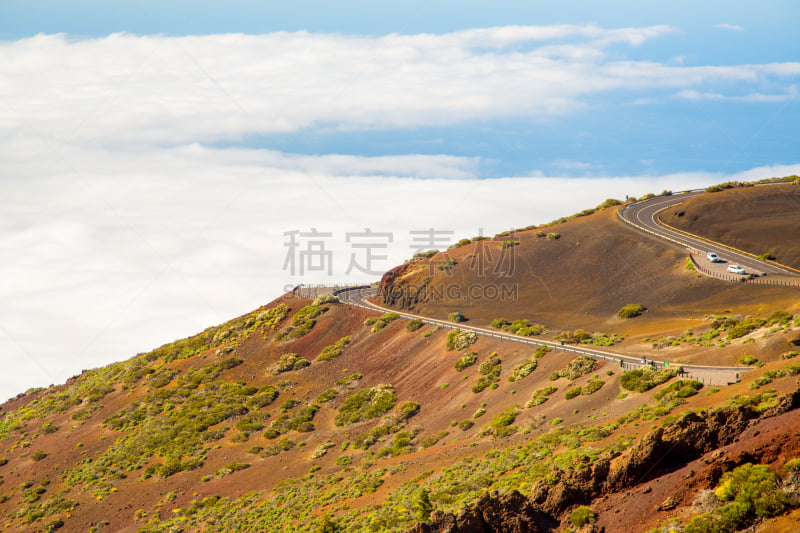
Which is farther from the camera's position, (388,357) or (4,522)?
(388,357)

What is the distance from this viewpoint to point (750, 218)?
2751 inches

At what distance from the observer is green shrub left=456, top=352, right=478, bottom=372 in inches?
2029

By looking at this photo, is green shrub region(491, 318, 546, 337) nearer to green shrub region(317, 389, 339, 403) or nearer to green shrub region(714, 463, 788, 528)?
green shrub region(317, 389, 339, 403)

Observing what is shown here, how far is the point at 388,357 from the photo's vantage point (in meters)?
60.9

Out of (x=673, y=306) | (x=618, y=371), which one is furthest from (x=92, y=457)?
(x=673, y=306)

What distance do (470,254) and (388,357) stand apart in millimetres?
20329

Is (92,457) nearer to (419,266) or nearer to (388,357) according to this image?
(388,357)

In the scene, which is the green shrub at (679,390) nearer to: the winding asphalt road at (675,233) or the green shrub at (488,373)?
the green shrub at (488,373)

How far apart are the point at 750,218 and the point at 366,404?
4713 cm

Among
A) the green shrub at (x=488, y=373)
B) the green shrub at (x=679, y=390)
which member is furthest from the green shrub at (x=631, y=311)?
the green shrub at (x=679, y=390)

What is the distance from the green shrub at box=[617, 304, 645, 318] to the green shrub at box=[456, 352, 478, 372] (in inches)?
544

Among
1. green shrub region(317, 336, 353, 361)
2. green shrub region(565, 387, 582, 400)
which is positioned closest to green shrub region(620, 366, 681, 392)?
green shrub region(565, 387, 582, 400)

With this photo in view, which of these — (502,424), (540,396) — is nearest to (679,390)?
(540,396)

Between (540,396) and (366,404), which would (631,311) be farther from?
(366,404)
